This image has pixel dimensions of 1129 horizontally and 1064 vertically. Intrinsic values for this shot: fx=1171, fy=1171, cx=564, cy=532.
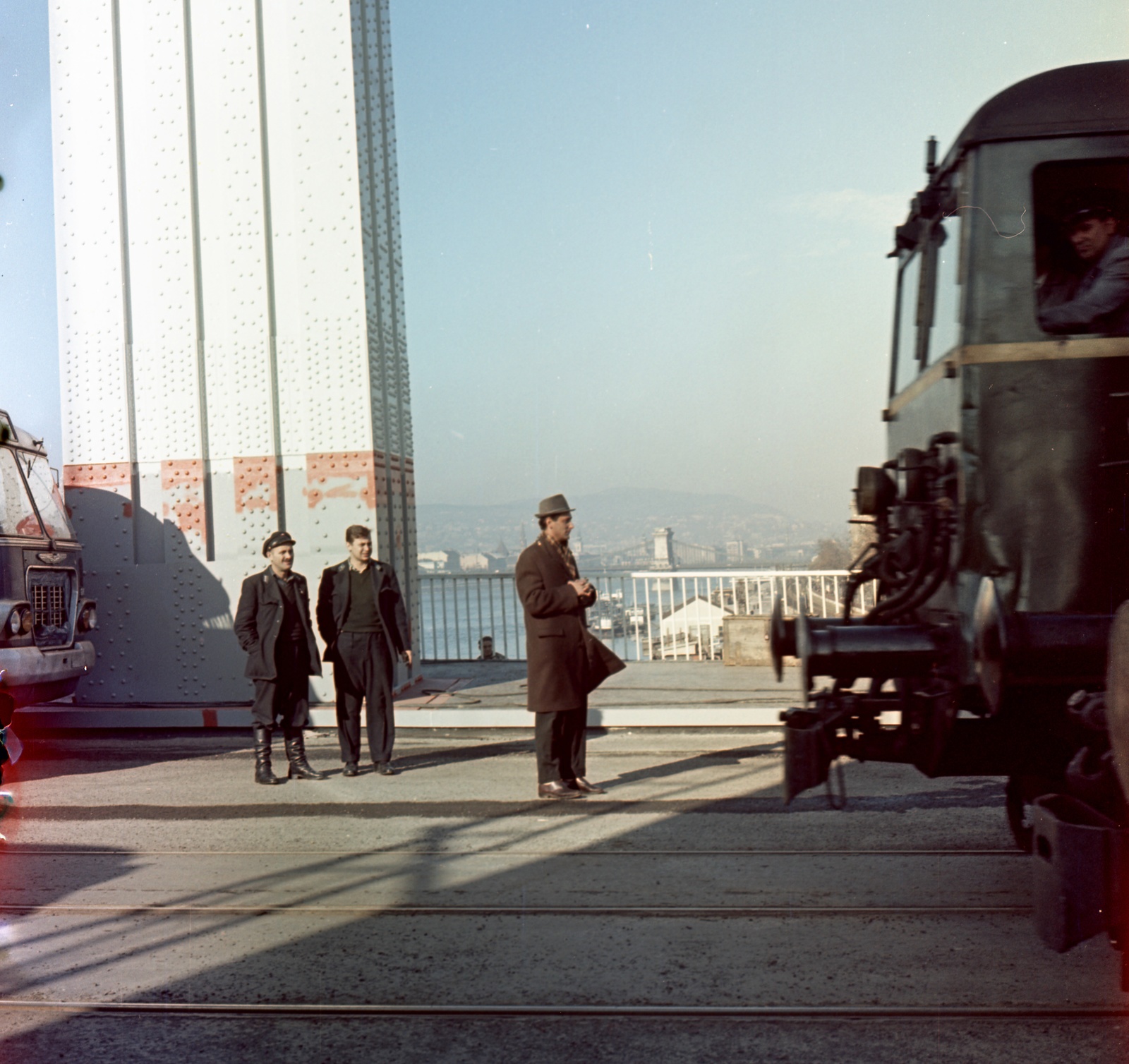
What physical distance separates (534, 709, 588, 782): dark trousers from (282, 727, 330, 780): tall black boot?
6.32 ft

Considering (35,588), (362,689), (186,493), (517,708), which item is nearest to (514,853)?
(362,689)

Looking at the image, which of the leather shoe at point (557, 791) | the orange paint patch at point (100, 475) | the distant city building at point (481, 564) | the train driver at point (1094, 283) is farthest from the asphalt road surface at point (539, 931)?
the distant city building at point (481, 564)

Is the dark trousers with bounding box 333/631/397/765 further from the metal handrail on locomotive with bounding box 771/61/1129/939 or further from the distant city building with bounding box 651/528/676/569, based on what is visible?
the distant city building with bounding box 651/528/676/569

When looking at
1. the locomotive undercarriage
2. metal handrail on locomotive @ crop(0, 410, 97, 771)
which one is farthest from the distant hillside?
metal handrail on locomotive @ crop(0, 410, 97, 771)

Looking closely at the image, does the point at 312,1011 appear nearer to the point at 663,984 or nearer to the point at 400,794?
the point at 663,984

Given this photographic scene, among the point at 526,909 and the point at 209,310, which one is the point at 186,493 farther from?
the point at 526,909

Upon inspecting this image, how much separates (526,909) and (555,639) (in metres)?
2.61

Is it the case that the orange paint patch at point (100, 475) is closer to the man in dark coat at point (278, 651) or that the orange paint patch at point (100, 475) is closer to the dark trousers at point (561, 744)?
the man in dark coat at point (278, 651)

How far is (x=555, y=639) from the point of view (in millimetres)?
7586

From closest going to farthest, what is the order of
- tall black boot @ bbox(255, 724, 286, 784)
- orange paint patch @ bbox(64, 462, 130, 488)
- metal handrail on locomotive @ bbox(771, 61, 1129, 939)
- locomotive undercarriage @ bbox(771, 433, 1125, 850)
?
locomotive undercarriage @ bbox(771, 433, 1125, 850), metal handrail on locomotive @ bbox(771, 61, 1129, 939), tall black boot @ bbox(255, 724, 286, 784), orange paint patch @ bbox(64, 462, 130, 488)

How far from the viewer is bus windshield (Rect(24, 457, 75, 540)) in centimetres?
1045

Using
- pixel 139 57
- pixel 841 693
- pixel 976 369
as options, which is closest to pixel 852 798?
pixel 841 693

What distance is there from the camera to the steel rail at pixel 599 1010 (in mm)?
3865

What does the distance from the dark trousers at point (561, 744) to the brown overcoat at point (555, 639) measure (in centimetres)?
8
